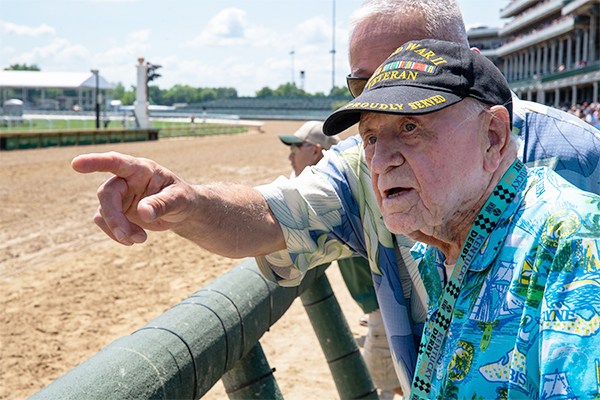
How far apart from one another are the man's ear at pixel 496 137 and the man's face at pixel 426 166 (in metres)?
0.02

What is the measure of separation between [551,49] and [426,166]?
59981 mm

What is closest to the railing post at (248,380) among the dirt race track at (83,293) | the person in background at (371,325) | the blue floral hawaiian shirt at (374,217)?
the blue floral hawaiian shirt at (374,217)

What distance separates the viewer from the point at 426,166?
126 centimetres

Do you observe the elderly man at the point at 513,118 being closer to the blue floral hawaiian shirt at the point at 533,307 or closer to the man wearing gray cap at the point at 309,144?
the blue floral hawaiian shirt at the point at 533,307

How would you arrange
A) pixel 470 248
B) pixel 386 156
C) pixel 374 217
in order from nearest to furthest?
pixel 470 248
pixel 386 156
pixel 374 217

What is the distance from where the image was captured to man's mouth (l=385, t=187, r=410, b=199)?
1328mm

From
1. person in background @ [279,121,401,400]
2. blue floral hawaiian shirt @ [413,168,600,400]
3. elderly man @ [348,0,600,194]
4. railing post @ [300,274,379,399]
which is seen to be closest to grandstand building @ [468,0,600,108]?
person in background @ [279,121,401,400]

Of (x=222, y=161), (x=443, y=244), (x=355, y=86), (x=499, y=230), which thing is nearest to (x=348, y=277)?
(x=355, y=86)

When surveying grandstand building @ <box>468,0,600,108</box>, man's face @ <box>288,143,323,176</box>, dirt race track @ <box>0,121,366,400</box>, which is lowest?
dirt race track @ <box>0,121,366,400</box>

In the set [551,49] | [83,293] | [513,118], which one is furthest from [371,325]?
[551,49]

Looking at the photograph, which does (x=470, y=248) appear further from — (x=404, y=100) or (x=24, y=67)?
(x=24, y=67)

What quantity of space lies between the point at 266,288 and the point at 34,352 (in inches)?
146

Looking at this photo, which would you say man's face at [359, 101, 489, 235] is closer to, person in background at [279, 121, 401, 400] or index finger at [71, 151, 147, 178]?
index finger at [71, 151, 147, 178]

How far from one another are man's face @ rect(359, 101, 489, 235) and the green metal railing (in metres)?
0.79
